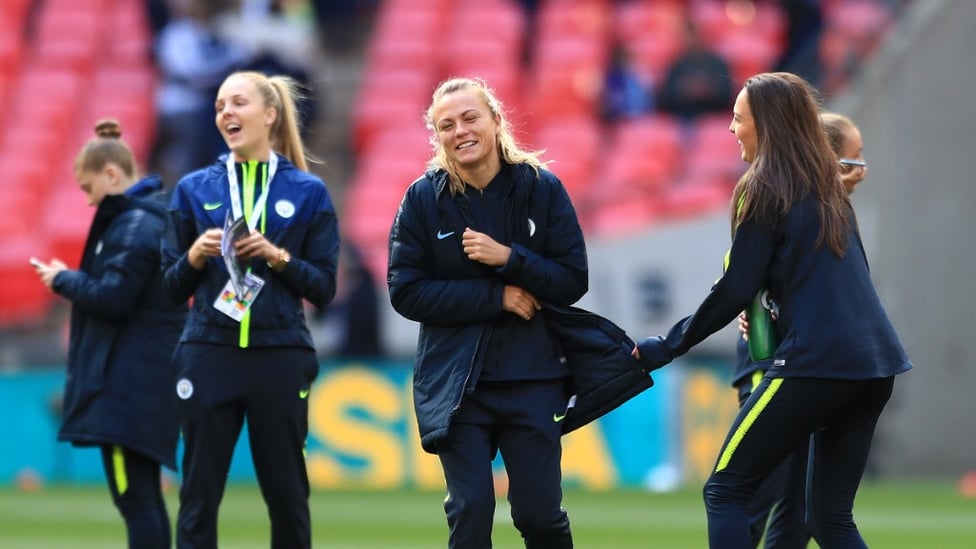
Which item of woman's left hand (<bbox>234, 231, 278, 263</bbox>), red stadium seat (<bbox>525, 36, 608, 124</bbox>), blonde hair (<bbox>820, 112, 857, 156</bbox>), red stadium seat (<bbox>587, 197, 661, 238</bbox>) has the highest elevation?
red stadium seat (<bbox>525, 36, 608, 124</bbox>)

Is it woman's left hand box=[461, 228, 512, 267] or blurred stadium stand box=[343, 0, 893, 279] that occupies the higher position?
blurred stadium stand box=[343, 0, 893, 279]

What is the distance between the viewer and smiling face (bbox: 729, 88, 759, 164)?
21.5 feet

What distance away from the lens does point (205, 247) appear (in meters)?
6.95

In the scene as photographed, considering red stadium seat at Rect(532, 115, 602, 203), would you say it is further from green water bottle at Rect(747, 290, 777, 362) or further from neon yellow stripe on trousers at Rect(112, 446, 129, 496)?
green water bottle at Rect(747, 290, 777, 362)

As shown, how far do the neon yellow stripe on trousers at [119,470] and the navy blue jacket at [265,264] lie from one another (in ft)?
2.49

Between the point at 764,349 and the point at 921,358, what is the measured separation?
10.2 m

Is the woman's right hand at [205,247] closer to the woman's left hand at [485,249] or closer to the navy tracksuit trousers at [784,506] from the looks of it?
the woman's left hand at [485,249]

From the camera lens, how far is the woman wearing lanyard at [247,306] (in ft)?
23.2

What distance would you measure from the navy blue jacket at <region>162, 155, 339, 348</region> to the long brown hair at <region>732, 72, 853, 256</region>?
5.82 feet

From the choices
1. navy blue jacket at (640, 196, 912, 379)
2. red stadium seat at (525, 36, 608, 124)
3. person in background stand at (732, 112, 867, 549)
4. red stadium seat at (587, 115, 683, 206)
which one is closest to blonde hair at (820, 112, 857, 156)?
person in background stand at (732, 112, 867, 549)

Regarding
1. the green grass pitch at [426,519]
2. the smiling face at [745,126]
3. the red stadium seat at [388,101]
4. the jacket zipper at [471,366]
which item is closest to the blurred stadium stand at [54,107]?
the red stadium seat at [388,101]

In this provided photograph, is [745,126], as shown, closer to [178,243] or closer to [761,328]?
[761,328]

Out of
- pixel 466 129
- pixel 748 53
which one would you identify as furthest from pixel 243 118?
pixel 748 53

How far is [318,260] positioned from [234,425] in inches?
29.5
